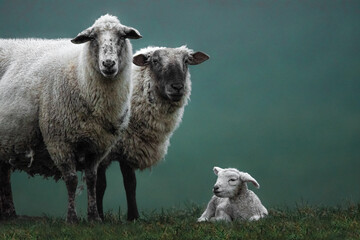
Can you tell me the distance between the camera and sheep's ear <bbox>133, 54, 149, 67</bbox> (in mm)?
10883

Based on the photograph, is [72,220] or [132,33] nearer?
[72,220]

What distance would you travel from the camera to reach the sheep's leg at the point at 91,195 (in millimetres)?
9352

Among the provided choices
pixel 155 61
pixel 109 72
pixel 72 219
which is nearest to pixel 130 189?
→ pixel 72 219

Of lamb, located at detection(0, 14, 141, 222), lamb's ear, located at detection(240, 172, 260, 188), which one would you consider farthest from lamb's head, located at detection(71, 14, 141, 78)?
lamb's ear, located at detection(240, 172, 260, 188)

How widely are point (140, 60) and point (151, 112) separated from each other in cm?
97

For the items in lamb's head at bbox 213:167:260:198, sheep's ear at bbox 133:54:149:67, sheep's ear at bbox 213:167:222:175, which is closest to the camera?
lamb's head at bbox 213:167:260:198

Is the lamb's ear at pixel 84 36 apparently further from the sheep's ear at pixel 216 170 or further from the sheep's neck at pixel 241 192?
the sheep's neck at pixel 241 192

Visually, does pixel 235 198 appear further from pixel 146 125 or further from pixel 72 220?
pixel 72 220

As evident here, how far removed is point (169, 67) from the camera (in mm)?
10391

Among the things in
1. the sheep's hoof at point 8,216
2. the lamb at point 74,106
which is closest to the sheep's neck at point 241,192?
the lamb at point 74,106

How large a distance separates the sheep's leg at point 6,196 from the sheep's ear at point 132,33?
145 inches

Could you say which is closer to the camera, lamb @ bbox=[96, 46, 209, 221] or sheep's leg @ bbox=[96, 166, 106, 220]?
lamb @ bbox=[96, 46, 209, 221]

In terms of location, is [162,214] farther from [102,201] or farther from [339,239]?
[339,239]

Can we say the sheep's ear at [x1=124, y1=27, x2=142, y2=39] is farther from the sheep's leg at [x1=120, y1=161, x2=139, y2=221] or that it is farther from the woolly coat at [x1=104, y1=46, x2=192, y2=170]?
the sheep's leg at [x1=120, y1=161, x2=139, y2=221]
